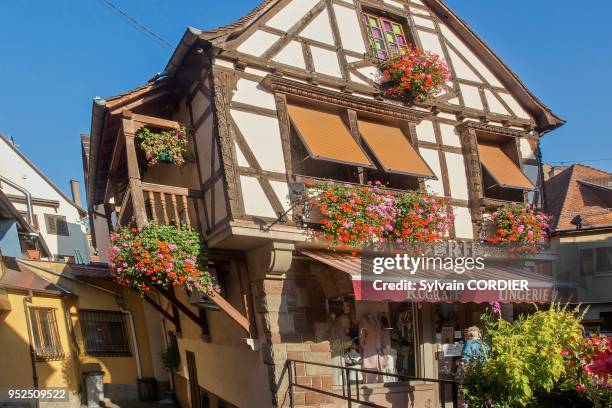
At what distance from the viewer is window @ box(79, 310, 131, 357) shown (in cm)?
1292

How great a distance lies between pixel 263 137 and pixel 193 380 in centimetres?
633

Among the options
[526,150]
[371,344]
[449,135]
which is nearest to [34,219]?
[371,344]

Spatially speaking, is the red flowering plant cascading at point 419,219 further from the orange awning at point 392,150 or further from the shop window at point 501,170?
the shop window at point 501,170

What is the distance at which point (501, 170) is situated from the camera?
10.2 metres

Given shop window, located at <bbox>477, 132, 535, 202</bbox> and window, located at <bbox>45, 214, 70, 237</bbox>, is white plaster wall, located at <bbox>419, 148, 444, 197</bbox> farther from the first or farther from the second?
window, located at <bbox>45, 214, 70, 237</bbox>

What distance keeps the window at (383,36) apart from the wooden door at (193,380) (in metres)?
A: 7.38

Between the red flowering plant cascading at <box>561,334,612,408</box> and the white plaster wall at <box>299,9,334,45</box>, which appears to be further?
the white plaster wall at <box>299,9,334,45</box>

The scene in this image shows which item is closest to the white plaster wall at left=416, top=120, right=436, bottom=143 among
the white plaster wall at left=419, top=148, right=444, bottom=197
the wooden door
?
the white plaster wall at left=419, top=148, right=444, bottom=197

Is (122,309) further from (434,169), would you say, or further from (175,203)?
(434,169)

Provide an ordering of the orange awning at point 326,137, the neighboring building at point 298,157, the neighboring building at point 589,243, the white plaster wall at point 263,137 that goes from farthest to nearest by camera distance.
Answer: the neighboring building at point 589,243, the orange awning at point 326,137, the white plaster wall at point 263,137, the neighboring building at point 298,157

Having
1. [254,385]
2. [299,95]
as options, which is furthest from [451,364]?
[299,95]

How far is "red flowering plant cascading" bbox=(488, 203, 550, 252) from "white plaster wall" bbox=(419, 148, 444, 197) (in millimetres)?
1174

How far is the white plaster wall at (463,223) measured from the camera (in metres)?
9.55

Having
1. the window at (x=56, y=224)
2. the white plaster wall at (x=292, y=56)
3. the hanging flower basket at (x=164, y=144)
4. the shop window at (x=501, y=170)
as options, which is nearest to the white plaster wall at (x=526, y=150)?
the shop window at (x=501, y=170)
